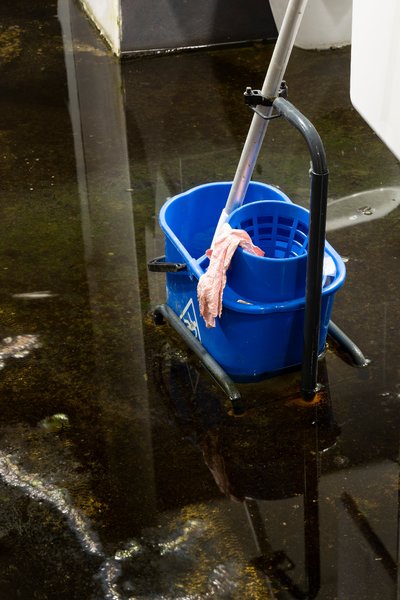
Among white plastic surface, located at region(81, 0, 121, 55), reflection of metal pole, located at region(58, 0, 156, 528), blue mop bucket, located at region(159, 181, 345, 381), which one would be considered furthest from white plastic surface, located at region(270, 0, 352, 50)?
blue mop bucket, located at region(159, 181, 345, 381)

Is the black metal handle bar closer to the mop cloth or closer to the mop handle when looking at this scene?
the mop handle

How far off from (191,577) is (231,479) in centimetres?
32

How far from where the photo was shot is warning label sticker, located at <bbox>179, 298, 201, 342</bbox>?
2.61 m

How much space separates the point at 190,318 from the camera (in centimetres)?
265

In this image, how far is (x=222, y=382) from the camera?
2482 mm

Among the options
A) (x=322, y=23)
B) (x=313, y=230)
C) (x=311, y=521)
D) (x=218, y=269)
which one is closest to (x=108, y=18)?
(x=322, y=23)

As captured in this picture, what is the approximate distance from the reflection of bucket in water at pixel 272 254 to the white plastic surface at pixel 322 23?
218 cm

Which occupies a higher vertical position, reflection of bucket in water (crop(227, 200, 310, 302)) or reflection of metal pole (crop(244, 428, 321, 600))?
reflection of bucket in water (crop(227, 200, 310, 302))

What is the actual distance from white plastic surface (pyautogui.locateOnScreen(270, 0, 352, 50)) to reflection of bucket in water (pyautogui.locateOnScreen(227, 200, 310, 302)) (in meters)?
2.18

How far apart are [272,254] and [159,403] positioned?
53 centimetres

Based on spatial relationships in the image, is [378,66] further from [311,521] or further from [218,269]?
[311,521]

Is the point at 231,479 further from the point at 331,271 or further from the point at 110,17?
the point at 110,17

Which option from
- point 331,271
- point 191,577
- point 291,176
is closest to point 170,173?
point 291,176

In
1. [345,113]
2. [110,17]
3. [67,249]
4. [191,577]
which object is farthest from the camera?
[110,17]
